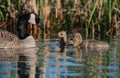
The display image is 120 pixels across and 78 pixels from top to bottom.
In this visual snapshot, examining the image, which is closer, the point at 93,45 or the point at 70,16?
the point at 93,45

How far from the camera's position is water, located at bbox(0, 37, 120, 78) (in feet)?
29.9

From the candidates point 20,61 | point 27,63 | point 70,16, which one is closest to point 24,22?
point 70,16

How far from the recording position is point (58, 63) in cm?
1042

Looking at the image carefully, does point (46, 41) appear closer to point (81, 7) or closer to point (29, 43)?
point (29, 43)

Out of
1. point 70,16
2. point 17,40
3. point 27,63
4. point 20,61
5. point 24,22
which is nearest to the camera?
point 27,63

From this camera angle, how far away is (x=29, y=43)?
13.8m

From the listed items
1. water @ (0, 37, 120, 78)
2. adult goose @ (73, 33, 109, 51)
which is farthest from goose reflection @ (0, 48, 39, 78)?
adult goose @ (73, 33, 109, 51)

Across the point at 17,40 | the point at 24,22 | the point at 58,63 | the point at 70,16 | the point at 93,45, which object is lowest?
the point at 58,63

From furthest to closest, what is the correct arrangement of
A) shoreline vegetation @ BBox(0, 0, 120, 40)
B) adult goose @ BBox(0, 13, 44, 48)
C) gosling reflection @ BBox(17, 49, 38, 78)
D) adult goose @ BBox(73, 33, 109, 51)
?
1. shoreline vegetation @ BBox(0, 0, 120, 40)
2. adult goose @ BBox(0, 13, 44, 48)
3. adult goose @ BBox(73, 33, 109, 51)
4. gosling reflection @ BBox(17, 49, 38, 78)

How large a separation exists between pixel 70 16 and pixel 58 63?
6.27 m

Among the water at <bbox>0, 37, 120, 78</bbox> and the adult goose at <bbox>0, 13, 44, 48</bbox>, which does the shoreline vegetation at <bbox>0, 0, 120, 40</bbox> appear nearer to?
the adult goose at <bbox>0, 13, 44, 48</bbox>

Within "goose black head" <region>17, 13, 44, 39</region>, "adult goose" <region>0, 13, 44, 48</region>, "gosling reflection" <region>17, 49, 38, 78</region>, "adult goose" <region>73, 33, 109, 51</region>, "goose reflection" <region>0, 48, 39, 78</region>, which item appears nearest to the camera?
"gosling reflection" <region>17, 49, 38, 78</region>

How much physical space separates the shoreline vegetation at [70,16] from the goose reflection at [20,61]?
2.60 metres

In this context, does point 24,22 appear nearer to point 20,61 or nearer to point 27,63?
point 20,61
